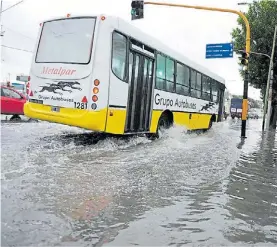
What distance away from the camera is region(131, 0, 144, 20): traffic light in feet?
51.2

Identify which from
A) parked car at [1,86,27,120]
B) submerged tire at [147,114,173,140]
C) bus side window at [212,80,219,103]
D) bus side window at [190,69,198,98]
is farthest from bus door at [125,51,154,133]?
bus side window at [212,80,219,103]

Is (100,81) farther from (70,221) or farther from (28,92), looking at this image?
(70,221)

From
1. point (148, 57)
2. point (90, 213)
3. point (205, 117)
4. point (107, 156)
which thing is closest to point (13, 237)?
point (90, 213)

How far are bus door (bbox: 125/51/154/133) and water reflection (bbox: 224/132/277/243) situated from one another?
285cm

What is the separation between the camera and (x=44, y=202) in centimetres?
436

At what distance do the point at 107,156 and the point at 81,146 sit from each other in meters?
1.29

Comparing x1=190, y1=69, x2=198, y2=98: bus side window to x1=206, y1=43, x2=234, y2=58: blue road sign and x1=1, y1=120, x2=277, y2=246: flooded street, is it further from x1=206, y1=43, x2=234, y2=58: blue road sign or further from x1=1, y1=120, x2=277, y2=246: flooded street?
x1=206, y1=43, x2=234, y2=58: blue road sign

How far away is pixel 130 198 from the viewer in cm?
484

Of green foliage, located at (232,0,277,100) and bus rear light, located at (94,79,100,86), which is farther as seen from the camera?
green foliage, located at (232,0,277,100)

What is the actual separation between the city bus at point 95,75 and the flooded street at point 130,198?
90 cm

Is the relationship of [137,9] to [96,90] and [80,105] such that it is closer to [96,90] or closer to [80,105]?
[96,90]

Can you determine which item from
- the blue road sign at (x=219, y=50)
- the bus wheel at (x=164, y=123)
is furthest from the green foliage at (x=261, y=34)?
the bus wheel at (x=164, y=123)

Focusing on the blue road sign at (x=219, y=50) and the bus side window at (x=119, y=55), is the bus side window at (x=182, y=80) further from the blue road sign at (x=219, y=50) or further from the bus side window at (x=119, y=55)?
the blue road sign at (x=219, y=50)

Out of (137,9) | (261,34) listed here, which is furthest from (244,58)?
(261,34)
